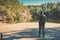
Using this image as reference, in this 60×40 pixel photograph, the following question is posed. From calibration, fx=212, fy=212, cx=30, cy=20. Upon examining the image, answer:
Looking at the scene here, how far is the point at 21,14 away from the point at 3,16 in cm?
263

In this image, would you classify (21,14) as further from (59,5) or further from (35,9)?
(59,5)

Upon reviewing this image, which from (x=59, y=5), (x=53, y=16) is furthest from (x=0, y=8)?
(x=59, y=5)

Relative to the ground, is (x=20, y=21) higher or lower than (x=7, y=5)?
lower

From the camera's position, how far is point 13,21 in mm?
20859

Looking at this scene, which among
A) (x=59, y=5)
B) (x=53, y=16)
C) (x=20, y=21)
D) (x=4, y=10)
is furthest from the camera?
(x=59, y=5)

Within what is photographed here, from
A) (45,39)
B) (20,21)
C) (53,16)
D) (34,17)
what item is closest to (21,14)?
(20,21)

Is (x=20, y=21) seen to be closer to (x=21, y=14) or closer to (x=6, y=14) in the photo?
(x=21, y=14)

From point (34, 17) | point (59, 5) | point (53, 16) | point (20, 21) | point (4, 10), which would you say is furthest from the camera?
point (59, 5)

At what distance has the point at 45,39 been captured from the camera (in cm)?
1122

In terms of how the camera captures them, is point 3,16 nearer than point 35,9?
Yes

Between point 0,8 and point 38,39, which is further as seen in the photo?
point 0,8

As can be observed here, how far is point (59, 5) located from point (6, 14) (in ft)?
50.0

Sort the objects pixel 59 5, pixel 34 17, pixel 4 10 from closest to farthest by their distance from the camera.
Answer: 1. pixel 4 10
2. pixel 34 17
3. pixel 59 5

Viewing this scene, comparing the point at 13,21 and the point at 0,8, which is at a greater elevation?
the point at 0,8
